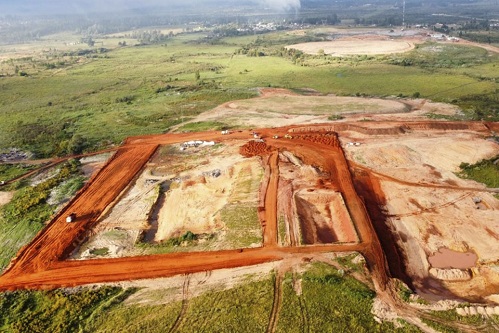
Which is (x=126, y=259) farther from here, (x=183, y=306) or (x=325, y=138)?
(x=325, y=138)

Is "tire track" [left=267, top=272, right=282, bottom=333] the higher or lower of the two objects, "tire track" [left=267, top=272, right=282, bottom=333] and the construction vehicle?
the lower

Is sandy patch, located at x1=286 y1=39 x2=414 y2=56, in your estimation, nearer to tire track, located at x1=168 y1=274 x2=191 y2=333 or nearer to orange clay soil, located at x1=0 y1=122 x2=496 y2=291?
orange clay soil, located at x1=0 y1=122 x2=496 y2=291

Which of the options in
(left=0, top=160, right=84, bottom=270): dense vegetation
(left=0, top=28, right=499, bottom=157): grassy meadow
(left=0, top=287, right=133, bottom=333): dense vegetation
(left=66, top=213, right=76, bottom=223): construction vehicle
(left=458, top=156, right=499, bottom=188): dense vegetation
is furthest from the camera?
(left=0, top=28, right=499, bottom=157): grassy meadow

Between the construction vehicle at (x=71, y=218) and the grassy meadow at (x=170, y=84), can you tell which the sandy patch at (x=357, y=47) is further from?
Answer: the construction vehicle at (x=71, y=218)

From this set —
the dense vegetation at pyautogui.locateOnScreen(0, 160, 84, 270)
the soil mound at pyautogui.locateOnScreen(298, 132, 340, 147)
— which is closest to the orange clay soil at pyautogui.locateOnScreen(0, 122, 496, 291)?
the dense vegetation at pyautogui.locateOnScreen(0, 160, 84, 270)

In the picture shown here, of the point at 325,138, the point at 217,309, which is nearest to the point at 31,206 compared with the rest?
the point at 217,309

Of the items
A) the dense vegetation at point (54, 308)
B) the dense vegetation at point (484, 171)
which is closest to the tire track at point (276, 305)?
the dense vegetation at point (54, 308)
